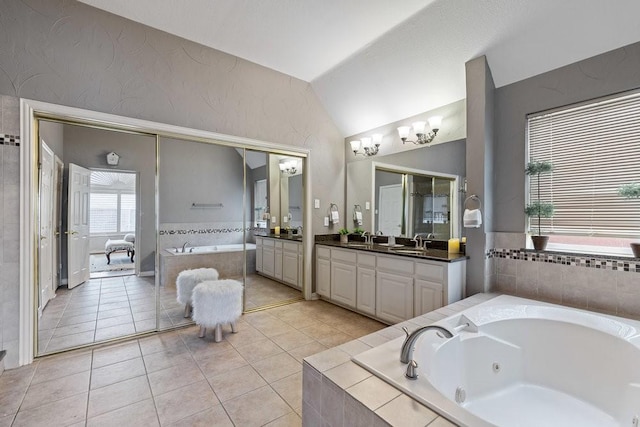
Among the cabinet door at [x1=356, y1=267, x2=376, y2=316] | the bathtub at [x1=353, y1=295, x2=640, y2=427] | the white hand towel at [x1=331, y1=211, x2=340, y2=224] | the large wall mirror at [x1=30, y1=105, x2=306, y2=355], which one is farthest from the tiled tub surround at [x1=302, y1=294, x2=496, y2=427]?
the white hand towel at [x1=331, y1=211, x2=340, y2=224]

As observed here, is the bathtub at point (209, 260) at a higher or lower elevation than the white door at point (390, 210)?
lower

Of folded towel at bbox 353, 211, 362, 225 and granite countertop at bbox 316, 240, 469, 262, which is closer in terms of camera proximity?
granite countertop at bbox 316, 240, 469, 262

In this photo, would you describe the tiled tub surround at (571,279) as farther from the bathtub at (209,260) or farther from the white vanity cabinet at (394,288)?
the bathtub at (209,260)

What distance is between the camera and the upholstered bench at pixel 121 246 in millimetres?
2990

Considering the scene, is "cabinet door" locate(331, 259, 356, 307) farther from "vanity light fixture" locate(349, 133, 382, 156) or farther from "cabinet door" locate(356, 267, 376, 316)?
"vanity light fixture" locate(349, 133, 382, 156)

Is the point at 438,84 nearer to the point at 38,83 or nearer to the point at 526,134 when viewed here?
the point at 526,134

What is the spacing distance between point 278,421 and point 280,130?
309cm

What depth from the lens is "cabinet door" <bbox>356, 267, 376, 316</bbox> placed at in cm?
325

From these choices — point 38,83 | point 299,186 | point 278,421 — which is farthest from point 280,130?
point 278,421

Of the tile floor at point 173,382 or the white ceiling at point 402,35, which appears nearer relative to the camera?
the tile floor at point 173,382

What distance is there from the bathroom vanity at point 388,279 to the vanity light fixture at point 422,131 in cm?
128

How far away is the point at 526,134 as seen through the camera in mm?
2609

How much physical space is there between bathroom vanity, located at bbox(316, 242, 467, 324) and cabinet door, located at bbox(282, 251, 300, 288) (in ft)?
1.06

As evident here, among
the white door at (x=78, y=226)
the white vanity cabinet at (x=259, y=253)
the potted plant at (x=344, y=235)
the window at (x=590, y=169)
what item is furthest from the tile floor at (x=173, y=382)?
the window at (x=590, y=169)
